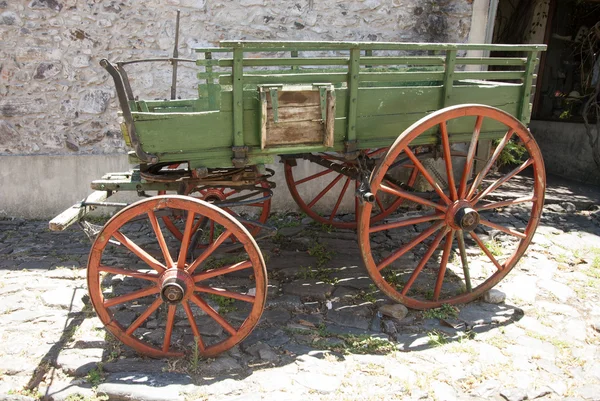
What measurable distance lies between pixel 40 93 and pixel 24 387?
10.9 ft

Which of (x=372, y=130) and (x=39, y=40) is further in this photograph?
(x=39, y=40)

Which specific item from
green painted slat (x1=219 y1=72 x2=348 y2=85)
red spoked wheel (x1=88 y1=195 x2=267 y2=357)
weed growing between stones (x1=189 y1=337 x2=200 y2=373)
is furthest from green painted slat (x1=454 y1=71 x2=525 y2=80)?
weed growing between stones (x1=189 y1=337 x2=200 y2=373)

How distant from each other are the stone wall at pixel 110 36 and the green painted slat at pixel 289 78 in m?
2.25

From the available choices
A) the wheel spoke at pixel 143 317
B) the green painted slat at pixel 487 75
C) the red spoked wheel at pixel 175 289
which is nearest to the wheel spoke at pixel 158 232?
the red spoked wheel at pixel 175 289

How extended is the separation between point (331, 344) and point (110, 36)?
12.3 feet

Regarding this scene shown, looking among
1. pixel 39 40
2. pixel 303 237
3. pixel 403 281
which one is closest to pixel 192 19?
pixel 39 40

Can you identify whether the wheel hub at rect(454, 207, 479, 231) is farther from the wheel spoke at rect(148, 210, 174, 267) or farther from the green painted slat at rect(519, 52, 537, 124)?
the wheel spoke at rect(148, 210, 174, 267)

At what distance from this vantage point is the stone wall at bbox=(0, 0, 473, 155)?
16.1 feet

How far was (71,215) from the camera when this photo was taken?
9.97 feet

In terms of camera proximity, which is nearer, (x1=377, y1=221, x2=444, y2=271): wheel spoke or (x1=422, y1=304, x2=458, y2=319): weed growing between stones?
(x1=377, y1=221, x2=444, y2=271): wheel spoke

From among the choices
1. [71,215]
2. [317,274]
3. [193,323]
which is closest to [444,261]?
[317,274]

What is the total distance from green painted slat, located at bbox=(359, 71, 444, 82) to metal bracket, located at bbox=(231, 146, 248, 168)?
87 centimetres

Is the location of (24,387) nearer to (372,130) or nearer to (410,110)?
(372,130)

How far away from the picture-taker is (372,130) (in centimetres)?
329
